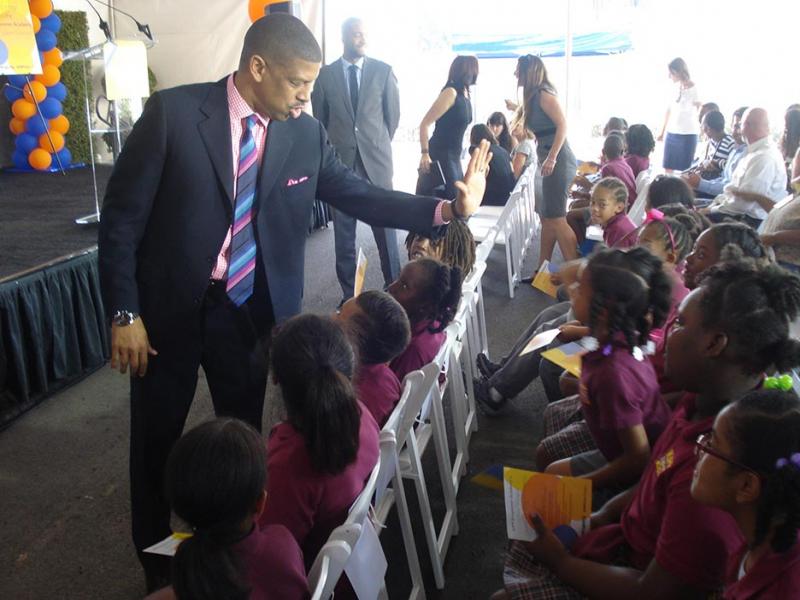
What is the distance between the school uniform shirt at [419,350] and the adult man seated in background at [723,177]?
12.6 feet

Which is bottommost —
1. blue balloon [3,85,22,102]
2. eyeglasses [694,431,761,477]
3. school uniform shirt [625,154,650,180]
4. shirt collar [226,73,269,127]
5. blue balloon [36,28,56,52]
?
school uniform shirt [625,154,650,180]

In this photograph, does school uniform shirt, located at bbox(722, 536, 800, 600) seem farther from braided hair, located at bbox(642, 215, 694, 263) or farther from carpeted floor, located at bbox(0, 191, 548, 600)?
braided hair, located at bbox(642, 215, 694, 263)

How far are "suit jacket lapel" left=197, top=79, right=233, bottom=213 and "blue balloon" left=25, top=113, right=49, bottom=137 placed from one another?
6765 mm

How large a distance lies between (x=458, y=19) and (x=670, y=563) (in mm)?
9184

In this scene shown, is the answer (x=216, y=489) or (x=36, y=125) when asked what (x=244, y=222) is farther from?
(x=36, y=125)

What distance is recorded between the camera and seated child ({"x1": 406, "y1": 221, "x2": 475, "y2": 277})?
3.30m

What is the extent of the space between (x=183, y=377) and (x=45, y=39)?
6.88 metres

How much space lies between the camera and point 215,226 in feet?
5.32

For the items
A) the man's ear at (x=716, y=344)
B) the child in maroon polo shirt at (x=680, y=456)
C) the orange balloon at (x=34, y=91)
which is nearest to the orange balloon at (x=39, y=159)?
the orange balloon at (x=34, y=91)

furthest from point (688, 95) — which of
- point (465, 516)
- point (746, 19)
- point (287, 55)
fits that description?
point (287, 55)

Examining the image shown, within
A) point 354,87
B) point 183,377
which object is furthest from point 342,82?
point 183,377

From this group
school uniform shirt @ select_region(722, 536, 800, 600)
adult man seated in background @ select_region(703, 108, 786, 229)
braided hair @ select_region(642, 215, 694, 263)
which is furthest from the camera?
adult man seated in background @ select_region(703, 108, 786, 229)

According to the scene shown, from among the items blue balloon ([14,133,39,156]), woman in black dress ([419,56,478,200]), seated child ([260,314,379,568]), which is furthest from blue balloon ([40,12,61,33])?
seated child ([260,314,379,568])

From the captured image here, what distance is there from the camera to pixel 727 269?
161 centimetres
